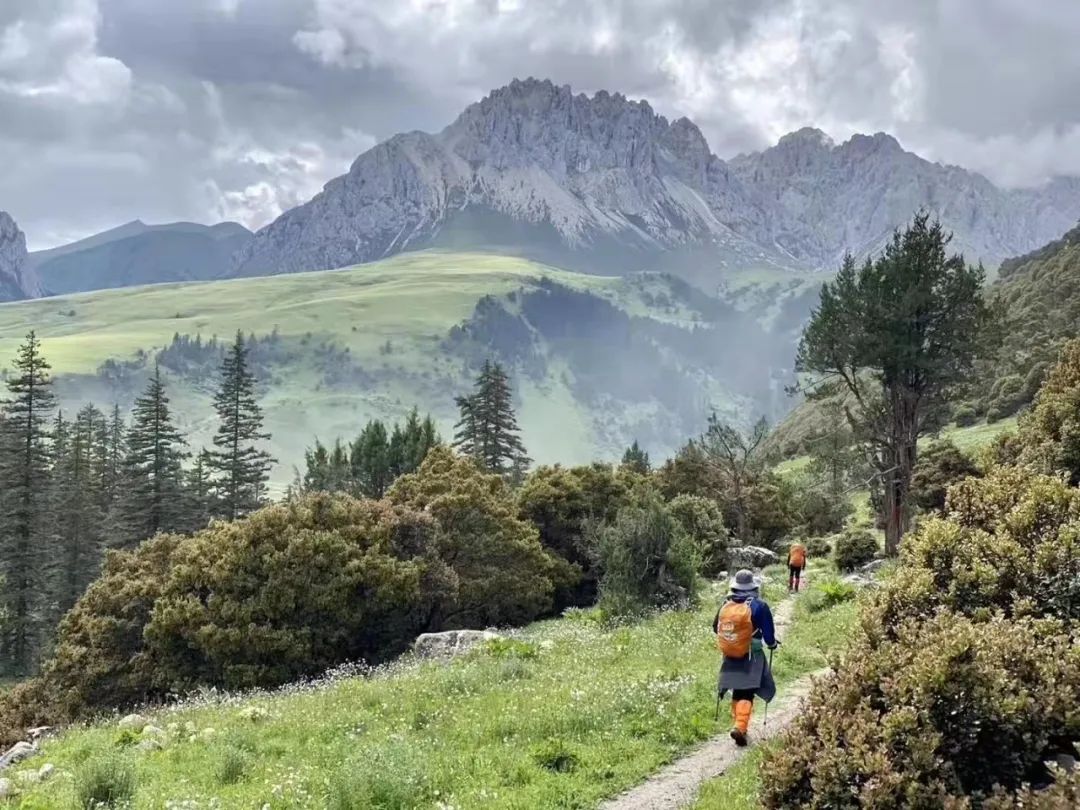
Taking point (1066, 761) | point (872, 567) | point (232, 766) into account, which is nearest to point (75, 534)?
point (872, 567)

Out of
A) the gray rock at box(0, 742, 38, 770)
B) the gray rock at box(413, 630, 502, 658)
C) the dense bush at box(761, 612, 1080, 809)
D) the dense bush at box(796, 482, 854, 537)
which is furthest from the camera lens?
the dense bush at box(796, 482, 854, 537)

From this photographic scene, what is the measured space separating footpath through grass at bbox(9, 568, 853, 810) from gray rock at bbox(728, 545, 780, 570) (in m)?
20.8

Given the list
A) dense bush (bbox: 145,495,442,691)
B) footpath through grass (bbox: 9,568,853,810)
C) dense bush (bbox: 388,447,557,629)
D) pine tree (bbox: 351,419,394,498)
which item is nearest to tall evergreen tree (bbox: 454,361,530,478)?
pine tree (bbox: 351,419,394,498)

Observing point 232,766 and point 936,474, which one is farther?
point 936,474

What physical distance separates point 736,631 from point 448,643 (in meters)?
14.8

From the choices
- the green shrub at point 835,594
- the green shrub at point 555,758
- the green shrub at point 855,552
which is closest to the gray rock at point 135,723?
the green shrub at point 555,758

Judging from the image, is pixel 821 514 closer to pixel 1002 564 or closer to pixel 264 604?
pixel 264 604

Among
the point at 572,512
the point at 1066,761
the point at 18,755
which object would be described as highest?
the point at 1066,761

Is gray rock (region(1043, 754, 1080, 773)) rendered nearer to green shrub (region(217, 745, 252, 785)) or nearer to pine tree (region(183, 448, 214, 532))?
green shrub (region(217, 745, 252, 785))

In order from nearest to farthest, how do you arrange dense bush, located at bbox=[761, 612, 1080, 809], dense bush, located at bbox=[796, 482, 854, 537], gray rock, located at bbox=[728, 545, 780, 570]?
1. dense bush, located at bbox=[761, 612, 1080, 809]
2. gray rock, located at bbox=[728, 545, 780, 570]
3. dense bush, located at bbox=[796, 482, 854, 537]

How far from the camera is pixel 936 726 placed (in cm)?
727

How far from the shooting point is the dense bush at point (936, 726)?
6883mm

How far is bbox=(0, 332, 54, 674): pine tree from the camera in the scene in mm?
56094

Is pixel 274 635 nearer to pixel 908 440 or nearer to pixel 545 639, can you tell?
pixel 545 639
